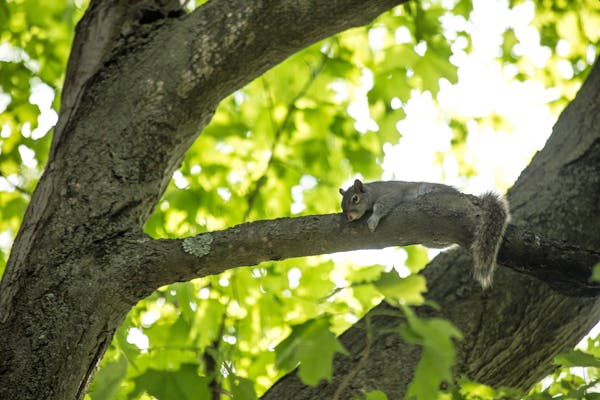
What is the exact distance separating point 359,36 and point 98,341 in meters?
3.20

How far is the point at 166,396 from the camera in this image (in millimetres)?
2074

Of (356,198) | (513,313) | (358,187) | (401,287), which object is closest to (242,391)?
(401,287)

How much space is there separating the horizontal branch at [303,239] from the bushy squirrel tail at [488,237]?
36 mm

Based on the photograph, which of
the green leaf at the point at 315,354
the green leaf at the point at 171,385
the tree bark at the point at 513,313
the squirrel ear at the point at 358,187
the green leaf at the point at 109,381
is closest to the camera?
the green leaf at the point at 315,354

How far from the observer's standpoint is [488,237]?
2.30 m

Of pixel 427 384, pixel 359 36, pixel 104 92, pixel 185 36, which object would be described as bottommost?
pixel 427 384

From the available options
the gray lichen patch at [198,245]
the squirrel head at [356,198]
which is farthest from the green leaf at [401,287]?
the squirrel head at [356,198]

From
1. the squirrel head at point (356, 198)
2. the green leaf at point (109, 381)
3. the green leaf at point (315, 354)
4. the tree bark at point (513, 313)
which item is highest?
the squirrel head at point (356, 198)

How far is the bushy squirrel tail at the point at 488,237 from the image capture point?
2236 millimetres

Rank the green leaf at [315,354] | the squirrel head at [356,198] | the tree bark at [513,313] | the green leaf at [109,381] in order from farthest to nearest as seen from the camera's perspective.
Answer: the squirrel head at [356,198] < the tree bark at [513,313] < the green leaf at [109,381] < the green leaf at [315,354]

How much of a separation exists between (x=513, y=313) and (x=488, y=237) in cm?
68

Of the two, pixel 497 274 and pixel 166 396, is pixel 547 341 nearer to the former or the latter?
pixel 497 274

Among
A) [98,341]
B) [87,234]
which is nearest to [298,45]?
[87,234]

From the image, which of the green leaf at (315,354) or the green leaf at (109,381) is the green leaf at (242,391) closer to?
the green leaf at (109,381)
